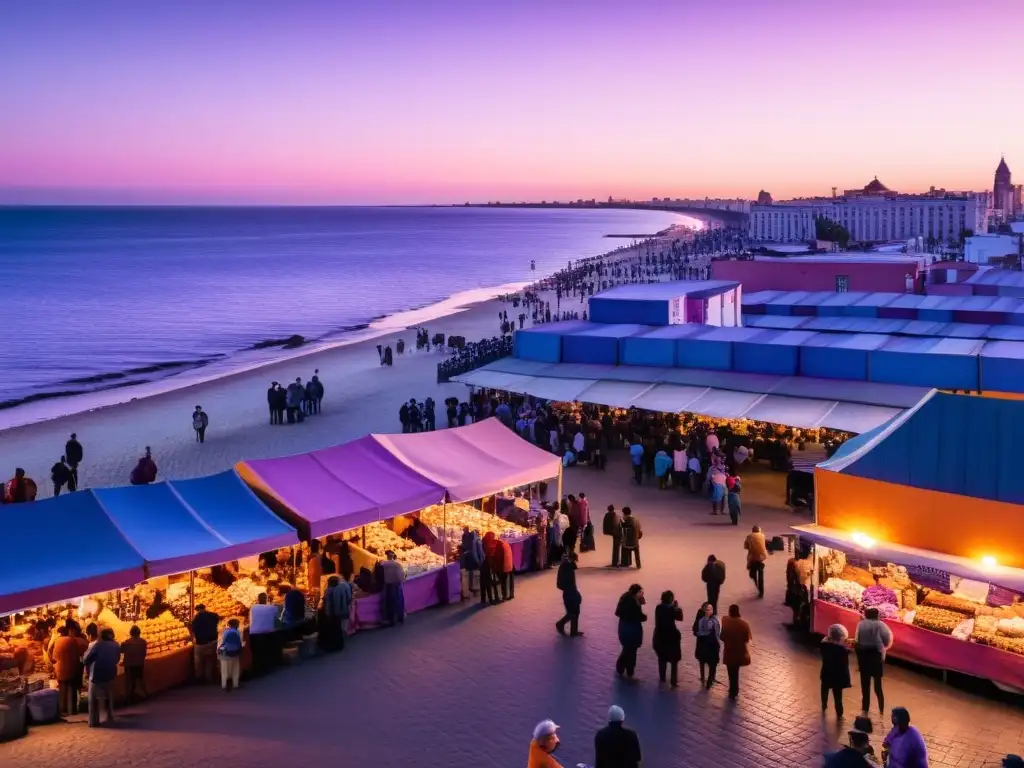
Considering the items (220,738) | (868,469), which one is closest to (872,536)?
(868,469)

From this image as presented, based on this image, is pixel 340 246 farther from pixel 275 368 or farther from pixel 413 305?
pixel 275 368

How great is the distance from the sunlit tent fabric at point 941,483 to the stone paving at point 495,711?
1.39 metres

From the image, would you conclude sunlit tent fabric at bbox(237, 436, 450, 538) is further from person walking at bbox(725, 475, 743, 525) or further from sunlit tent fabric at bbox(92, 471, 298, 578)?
person walking at bbox(725, 475, 743, 525)

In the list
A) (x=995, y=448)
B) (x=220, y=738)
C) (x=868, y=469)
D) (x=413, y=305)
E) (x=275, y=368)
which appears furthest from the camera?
(x=413, y=305)

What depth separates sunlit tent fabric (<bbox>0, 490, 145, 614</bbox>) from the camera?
871cm

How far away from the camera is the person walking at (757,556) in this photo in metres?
11.3

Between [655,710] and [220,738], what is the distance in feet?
12.6

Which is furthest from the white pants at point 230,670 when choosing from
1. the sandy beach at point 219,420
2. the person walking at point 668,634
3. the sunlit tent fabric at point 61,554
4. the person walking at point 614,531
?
the sandy beach at point 219,420

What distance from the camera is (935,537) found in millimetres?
9531

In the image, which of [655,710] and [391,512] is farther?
[391,512]

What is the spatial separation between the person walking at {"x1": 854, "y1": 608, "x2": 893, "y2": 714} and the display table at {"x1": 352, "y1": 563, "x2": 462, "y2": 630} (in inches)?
198

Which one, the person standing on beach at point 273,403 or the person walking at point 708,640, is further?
the person standing on beach at point 273,403

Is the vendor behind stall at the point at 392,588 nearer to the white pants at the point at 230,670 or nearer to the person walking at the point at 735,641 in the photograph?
the white pants at the point at 230,670

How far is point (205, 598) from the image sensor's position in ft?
33.6
